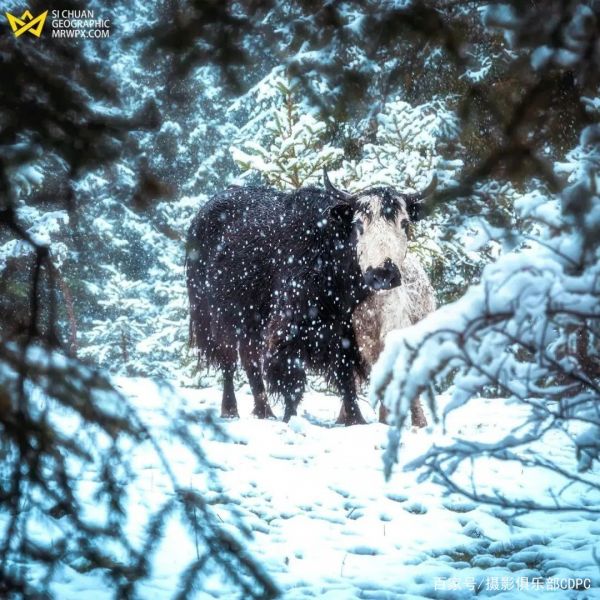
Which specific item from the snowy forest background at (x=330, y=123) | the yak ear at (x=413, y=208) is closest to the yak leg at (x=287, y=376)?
the yak ear at (x=413, y=208)

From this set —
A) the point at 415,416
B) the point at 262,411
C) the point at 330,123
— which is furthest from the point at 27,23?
the point at 262,411

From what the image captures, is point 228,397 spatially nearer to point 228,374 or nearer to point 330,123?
point 228,374

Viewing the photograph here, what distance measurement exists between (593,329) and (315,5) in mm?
1494

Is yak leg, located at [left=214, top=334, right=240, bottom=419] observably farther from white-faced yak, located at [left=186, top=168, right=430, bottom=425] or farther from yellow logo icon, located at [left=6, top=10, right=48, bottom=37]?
yellow logo icon, located at [left=6, top=10, right=48, bottom=37]

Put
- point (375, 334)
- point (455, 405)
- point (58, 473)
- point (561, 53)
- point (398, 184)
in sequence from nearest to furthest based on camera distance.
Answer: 1. point (455, 405)
2. point (561, 53)
3. point (58, 473)
4. point (375, 334)
5. point (398, 184)

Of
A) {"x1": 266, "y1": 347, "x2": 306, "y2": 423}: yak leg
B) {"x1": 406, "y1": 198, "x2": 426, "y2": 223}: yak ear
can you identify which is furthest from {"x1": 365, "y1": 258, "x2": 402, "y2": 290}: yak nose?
{"x1": 266, "y1": 347, "x2": 306, "y2": 423}: yak leg

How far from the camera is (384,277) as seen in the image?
5.50 m

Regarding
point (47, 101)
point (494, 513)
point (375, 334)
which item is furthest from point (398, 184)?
point (47, 101)

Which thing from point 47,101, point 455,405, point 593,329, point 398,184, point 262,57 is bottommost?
point 455,405

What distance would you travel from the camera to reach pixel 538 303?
1.66 m

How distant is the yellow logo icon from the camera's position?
2.28m

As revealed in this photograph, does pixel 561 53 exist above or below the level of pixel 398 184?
below

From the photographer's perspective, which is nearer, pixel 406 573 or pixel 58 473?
pixel 58 473

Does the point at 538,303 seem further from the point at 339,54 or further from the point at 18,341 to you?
the point at 18,341
